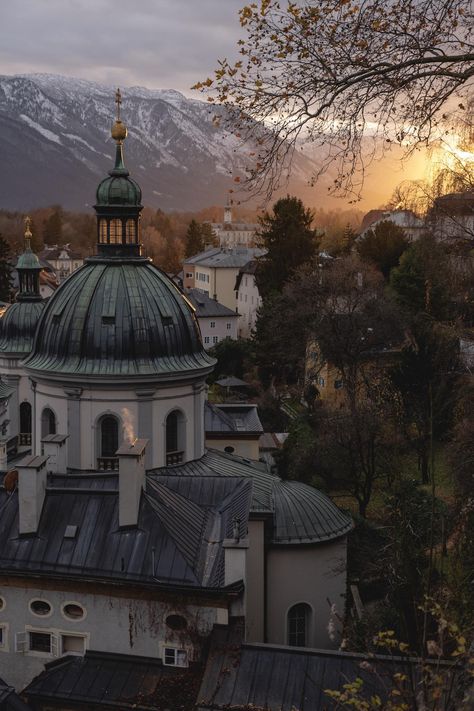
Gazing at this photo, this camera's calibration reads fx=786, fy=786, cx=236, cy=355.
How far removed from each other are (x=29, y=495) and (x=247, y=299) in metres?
62.5

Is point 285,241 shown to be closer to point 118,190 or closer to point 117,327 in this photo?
point 118,190

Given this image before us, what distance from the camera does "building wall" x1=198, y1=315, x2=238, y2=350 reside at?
249 feet

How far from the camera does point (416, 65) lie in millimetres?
10953

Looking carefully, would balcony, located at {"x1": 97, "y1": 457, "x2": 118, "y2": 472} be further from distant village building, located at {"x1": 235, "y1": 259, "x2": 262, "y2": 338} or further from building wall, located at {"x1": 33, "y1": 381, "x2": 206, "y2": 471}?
distant village building, located at {"x1": 235, "y1": 259, "x2": 262, "y2": 338}

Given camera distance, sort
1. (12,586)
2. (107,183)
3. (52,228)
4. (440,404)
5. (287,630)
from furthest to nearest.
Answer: (52,228) → (440,404) → (107,183) → (287,630) → (12,586)

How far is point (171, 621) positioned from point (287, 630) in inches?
235

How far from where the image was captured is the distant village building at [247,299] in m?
77.7

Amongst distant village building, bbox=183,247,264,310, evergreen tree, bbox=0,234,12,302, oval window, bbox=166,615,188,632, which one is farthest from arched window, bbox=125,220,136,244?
distant village building, bbox=183,247,264,310

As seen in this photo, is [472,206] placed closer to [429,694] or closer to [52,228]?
[429,694]

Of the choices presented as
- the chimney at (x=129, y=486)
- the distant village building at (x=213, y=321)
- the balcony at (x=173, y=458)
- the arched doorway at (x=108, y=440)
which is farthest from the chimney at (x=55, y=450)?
the distant village building at (x=213, y=321)

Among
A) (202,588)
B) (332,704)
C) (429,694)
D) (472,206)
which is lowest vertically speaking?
(332,704)

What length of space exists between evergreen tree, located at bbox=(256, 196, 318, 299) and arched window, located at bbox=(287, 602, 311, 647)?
1555 inches

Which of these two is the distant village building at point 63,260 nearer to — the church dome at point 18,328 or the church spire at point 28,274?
the church spire at point 28,274

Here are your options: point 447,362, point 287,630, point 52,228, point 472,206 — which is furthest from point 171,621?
point 52,228
